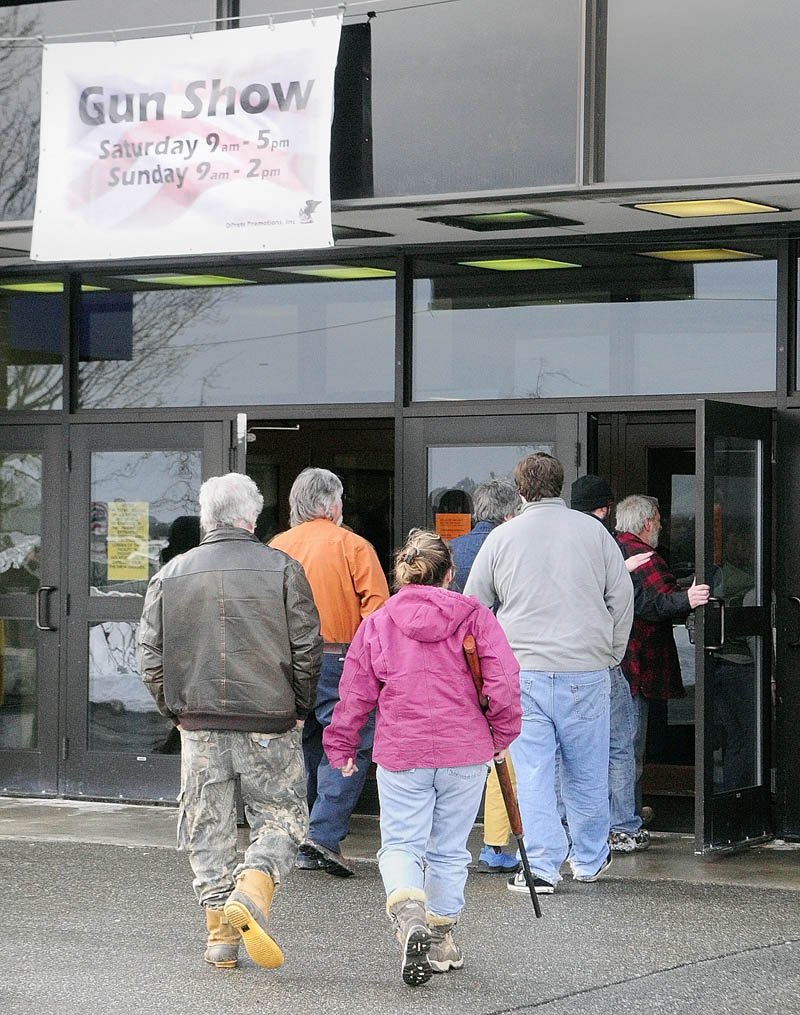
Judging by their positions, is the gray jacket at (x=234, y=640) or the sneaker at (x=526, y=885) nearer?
the gray jacket at (x=234, y=640)

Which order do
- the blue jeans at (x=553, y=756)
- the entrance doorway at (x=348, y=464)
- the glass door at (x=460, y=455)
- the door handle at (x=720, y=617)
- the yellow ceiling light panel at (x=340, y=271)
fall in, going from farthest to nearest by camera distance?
1. the entrance doorway at (x=348, y=464)
2. the yellow ceiling light panel at (x=340, y=271)
3. the glass door at (x=460, y=455)
4. the door handle at (x=720, y=617)
5. the blue jeans at (x=553, y=756)

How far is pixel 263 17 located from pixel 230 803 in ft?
14.5

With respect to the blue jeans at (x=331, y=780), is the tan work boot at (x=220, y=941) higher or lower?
lower

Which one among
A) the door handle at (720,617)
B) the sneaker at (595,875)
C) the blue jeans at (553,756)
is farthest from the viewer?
the door handle at (720,617)

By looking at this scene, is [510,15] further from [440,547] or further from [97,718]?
[97,718]

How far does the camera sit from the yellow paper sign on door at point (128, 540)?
32.0 ft

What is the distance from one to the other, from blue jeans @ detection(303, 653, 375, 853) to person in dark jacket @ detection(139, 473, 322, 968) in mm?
1424

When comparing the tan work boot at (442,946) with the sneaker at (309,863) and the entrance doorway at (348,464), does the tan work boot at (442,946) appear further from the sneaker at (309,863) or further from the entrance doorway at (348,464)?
the entrance doorway at (348,464)

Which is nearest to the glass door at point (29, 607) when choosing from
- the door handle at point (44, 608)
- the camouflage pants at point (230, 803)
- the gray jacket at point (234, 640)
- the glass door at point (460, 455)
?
the door handle at point (44, 608)

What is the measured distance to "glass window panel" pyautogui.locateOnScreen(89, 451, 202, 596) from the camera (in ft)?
31.7

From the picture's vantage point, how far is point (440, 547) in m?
6.03

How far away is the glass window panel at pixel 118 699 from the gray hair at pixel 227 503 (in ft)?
11.9

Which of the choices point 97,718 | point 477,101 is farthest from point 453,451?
point 97,718

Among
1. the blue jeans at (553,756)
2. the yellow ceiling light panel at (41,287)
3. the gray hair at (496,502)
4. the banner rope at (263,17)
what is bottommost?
the blue jeans at (553,756)
